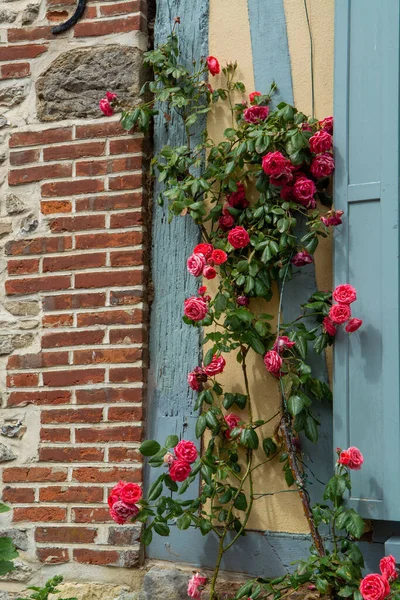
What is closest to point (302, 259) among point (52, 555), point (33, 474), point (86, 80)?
point (86, 80)

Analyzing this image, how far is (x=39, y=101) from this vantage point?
3535 millimetres

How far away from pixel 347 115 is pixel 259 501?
1.36m

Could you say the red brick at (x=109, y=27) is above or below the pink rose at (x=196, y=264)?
above

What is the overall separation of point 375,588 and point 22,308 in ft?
5.64

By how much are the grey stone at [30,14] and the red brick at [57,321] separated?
1.23 metres

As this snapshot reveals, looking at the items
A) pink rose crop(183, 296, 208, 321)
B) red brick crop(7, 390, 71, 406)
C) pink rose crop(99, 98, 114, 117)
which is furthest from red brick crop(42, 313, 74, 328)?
pink rose crop(99, 98, 114, 117)

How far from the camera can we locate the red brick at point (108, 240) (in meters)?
3.31

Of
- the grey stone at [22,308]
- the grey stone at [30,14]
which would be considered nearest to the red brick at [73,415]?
the grey stone at [22,308]

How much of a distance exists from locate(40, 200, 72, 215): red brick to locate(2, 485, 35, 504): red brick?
1080 millimetres

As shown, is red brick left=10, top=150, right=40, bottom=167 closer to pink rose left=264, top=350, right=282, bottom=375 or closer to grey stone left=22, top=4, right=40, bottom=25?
grey stone left=22, top=4, right=40, bottom=25

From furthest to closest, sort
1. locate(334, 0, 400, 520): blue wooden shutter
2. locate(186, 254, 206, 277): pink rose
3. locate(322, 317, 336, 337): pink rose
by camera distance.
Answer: locate(186, 254, 206, 277): pink rose → locate(322, 317, 336, 337): pink rose → locate(334, 0, 400, 520): blue wooden shutter

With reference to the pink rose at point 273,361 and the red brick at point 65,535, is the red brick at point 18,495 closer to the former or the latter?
the red brick at point 65,535

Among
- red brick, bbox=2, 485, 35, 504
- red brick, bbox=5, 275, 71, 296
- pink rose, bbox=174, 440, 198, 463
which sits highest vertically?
red brick, bbox=5, 275, 71, 296

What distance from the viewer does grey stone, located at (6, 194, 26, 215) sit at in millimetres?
3496
